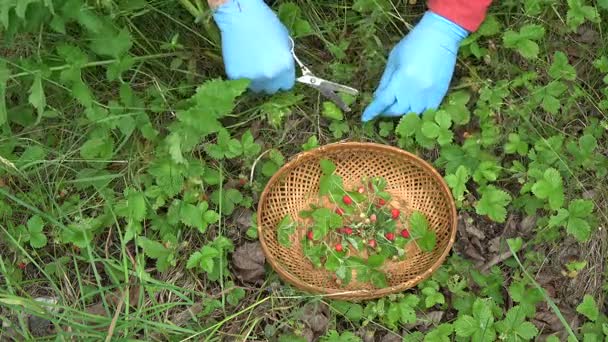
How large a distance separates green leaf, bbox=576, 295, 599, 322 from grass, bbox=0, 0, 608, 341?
0.07 m

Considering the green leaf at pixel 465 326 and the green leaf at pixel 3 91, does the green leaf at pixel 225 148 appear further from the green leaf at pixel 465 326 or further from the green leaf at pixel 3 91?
the green leaf at pixel 465 326

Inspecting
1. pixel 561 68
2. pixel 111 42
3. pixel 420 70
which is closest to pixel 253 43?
pixel 111 42

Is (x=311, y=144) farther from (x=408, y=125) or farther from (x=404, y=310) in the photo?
(x=404, y=310)

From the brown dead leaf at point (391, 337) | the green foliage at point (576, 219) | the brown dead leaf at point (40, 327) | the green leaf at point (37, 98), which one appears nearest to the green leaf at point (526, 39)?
the green foliage at point (576, 219)

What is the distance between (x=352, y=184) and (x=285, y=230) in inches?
10.8

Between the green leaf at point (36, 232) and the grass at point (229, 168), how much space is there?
3cm

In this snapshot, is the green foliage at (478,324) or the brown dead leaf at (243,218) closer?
the green foliage at (478,324)

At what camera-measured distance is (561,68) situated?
1.98 m

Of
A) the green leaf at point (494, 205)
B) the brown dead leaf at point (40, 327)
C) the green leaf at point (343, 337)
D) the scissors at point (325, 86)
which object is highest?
the scissors at point (325, 86)

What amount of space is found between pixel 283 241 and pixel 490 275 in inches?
24.8

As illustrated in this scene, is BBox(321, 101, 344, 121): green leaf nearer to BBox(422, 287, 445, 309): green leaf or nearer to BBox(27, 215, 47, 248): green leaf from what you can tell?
BBox(422, 287, 445, 309): green leaf

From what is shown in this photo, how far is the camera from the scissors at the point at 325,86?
1999mm

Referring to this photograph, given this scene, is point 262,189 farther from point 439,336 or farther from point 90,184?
point 439,336

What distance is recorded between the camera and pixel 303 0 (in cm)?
214
